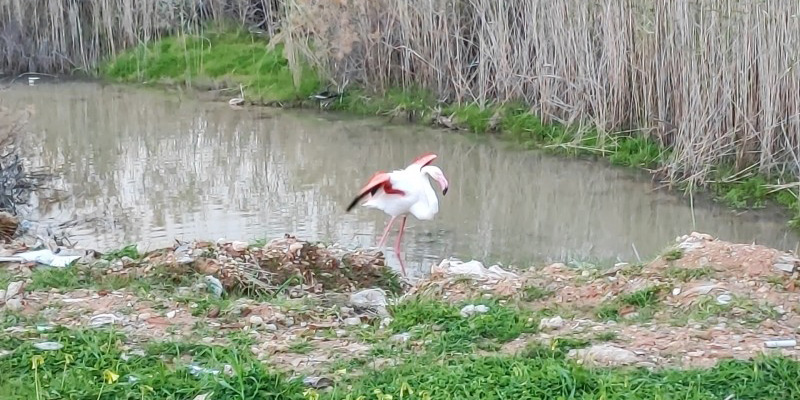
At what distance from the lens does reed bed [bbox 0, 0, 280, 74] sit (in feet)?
48.5

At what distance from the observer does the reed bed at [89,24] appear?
48.5ft

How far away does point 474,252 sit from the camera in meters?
7.11

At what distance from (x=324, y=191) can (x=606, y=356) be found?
5.47 meters

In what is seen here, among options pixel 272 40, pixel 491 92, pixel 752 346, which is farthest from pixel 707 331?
pixel 272 40

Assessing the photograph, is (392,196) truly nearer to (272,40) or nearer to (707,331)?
(707,331)

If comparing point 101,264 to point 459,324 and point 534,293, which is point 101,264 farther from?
point 534,293

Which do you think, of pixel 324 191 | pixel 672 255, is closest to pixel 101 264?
pixel 672 255

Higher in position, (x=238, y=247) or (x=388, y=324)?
(x=238, y=247)

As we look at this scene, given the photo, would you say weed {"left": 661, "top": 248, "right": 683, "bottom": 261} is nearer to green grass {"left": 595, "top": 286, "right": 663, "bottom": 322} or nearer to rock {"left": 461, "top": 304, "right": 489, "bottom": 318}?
green grass {"left": 595, "top": 286, "right": 663, "bottom": 322}

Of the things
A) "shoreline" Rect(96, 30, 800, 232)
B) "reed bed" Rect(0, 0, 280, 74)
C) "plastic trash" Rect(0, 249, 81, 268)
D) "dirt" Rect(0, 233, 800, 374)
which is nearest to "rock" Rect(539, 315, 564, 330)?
"dirt" Rect(0, 233, 800, 374)

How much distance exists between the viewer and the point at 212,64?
14.4 m

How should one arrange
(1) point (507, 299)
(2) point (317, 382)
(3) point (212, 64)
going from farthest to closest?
(3) point (212, 64), (1) point (507, 299), (2) point (317, 382)

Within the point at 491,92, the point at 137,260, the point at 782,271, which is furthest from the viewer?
the point at 491,92

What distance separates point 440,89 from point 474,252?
483cm
